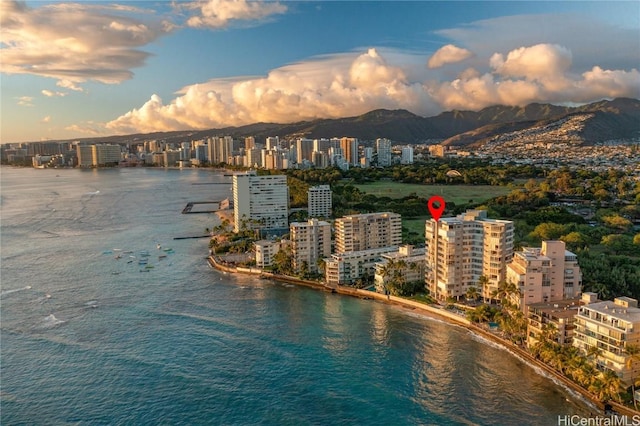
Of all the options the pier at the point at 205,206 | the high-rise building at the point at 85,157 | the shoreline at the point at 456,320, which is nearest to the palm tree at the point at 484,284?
the shoreline at the point at 456,320

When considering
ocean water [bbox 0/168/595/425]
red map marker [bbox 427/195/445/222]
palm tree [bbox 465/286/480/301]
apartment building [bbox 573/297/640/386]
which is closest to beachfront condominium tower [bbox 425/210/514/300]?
palm tree [bbox 465/286/480/301]

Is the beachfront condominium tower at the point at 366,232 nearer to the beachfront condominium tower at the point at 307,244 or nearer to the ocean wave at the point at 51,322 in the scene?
the beachfront condominium tower at the point at 307,244

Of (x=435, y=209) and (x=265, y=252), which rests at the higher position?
(x=435, y=209)

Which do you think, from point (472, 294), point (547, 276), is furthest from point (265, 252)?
point (547, 276)

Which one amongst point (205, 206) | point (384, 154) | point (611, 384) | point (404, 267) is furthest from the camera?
point (384, 154)

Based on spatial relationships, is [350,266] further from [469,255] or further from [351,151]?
[351,151]

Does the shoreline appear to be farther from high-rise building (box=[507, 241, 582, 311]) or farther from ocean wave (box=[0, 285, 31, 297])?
ocean wave (box=[0, 285, 31, 297])
